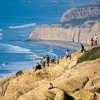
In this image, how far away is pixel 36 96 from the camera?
109 feet

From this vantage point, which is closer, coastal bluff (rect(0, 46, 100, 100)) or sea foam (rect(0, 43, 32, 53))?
coastal bluff (rect(0, 46, 100, 100))

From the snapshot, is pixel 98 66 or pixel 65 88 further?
pixel 98 66

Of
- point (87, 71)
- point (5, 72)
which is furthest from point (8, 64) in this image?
point (87, 71)

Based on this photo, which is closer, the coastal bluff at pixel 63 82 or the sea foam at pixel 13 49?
the coastal bluff at pixel 63 82

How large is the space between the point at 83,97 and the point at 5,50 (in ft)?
481

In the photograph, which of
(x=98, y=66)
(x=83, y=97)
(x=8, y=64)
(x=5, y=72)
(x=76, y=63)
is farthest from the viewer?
(x=8, y=64)

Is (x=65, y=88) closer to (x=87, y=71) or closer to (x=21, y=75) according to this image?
(x=87, y=71)

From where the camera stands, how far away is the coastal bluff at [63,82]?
33.1 m

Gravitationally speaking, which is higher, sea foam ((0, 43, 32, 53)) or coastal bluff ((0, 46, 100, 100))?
coastal bluff ((0, 46, 100, 100))

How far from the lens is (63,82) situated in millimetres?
35094

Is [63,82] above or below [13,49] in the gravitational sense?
above

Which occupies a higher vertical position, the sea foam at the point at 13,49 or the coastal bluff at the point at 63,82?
the coastal bluff at the point at 63,82

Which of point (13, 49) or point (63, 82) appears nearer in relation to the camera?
point (63, 82)

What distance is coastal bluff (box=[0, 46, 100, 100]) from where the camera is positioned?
3306 cm
